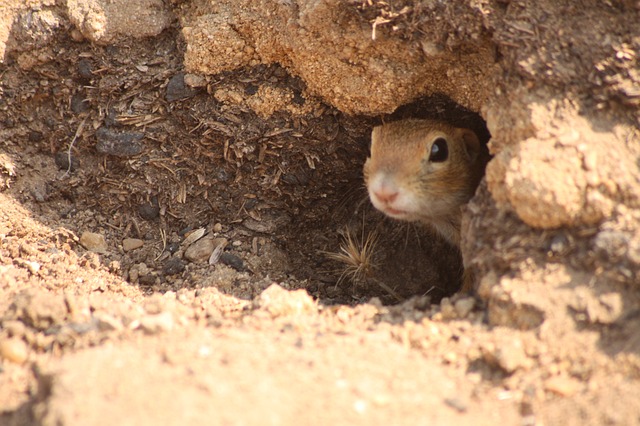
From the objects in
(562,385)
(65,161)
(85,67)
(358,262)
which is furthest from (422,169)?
(65,161)

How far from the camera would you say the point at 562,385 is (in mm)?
2422

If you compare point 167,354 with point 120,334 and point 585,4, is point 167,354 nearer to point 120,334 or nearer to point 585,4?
point 120,334

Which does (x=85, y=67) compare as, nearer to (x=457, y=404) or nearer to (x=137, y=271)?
(x=137, y=271)

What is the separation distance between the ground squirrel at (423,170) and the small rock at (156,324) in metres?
1.68

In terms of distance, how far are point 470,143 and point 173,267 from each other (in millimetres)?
2309

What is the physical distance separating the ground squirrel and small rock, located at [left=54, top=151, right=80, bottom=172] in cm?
212

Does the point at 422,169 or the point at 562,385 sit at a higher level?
the point at 422,169

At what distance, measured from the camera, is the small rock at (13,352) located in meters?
2.71

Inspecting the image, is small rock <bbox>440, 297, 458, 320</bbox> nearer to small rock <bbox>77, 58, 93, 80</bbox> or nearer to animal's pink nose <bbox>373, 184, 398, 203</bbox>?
animal's pink nose <bbox>373, 184, 398, 203</bbox>

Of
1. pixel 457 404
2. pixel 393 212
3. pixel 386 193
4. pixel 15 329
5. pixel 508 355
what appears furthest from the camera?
pixel 393 212

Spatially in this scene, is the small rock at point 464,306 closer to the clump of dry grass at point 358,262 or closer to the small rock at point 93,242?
the clump of dry grass at point 358,262

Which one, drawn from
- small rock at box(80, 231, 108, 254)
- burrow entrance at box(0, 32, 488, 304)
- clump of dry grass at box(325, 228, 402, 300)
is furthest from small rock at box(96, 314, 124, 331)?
clump of dry grass at box(325, 228, 402, 300)

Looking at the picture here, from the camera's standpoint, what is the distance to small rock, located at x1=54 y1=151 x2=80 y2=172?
4312mm

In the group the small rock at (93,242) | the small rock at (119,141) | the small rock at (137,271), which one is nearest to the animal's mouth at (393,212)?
the small rock at (137,271)
